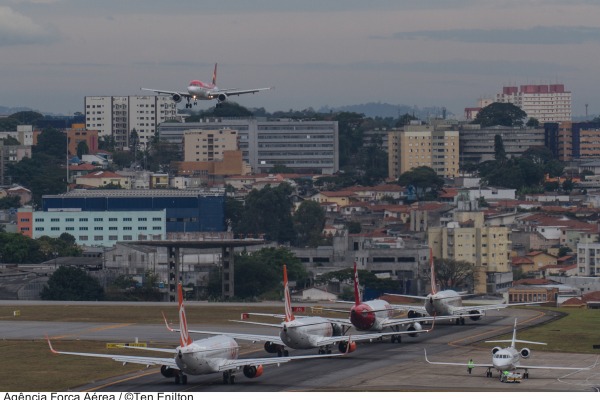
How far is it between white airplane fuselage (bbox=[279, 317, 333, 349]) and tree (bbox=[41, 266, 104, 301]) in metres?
90.8

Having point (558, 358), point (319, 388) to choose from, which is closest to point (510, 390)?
point (319, 388)

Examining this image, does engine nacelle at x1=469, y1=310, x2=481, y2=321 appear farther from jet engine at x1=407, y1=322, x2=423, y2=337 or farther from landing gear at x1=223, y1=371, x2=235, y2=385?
landing gear at x1=223, y1=371, x2=235, y2=385

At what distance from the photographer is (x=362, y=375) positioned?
99.9m

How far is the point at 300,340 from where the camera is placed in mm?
106688

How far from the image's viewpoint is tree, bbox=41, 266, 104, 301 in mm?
196125

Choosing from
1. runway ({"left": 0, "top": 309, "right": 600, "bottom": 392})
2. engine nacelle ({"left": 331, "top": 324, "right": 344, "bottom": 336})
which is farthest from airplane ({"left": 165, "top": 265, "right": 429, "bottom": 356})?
engine nacelle ({"left": 331, "top": 324, "right": 344, "bottom": 336})

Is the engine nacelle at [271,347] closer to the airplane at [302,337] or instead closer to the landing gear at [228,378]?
the airplane at [302,337]

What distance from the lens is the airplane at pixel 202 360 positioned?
92.1 metres

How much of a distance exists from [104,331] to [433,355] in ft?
116

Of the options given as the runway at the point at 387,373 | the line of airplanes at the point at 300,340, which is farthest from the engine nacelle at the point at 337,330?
the runway at the point at 387,373

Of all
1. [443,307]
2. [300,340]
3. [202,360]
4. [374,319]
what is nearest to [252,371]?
[202,360]

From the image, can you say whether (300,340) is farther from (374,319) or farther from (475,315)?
(475,315)

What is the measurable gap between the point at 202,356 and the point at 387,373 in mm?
14197

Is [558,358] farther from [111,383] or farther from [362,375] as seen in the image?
[111,383]
